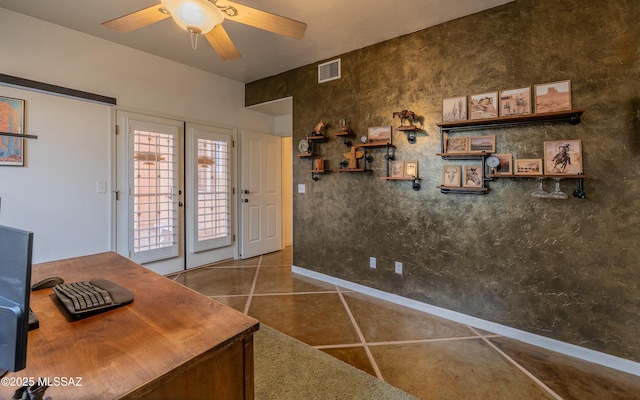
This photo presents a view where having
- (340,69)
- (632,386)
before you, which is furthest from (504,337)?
(340,69)

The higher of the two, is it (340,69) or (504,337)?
(340,69)

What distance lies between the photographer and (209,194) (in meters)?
4.15

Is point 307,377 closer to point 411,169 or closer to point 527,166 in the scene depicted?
point 411,169

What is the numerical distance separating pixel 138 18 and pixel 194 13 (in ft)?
1.76

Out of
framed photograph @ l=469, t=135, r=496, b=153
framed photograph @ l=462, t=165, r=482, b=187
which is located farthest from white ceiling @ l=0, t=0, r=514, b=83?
framed photograph @ l=462, t=165, r=482, b=187

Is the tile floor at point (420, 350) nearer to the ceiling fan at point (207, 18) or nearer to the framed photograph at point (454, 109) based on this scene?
the framed photograph at point (454, 109)

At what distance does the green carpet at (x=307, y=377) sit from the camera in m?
1.69

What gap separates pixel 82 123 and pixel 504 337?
4.51m

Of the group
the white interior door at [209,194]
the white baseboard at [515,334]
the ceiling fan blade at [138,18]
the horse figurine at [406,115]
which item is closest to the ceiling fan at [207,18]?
the ceiling fan blade at [138,18]

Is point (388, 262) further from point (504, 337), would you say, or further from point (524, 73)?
point (524, 73)

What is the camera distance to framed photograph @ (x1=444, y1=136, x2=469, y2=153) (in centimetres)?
255

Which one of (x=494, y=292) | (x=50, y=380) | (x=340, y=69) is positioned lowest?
(x=494, y=292)

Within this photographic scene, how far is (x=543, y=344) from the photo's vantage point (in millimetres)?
2250

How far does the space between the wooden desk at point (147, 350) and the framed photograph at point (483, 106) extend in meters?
2.49
